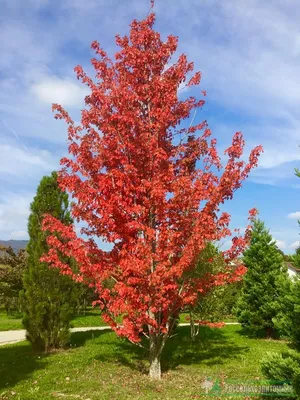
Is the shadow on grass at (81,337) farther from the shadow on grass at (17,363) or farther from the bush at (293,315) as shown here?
the bush at (293,315)

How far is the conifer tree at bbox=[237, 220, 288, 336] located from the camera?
779 inches

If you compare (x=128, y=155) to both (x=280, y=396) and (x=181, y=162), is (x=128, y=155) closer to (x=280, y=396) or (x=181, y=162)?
(x=181, y=162)

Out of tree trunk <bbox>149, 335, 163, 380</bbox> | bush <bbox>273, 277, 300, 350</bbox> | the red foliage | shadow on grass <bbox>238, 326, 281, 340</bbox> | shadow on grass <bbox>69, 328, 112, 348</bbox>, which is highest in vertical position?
the red foliage

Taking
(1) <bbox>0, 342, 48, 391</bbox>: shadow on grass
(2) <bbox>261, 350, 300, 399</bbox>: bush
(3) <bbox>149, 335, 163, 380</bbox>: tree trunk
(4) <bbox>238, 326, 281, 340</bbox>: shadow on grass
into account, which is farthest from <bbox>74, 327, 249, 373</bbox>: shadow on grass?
(2) <bbox>261, 350, 300, 399</bbox>: bush

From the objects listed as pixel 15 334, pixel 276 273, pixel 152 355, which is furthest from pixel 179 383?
pixel 15 334

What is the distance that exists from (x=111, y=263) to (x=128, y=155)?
3.15 metres

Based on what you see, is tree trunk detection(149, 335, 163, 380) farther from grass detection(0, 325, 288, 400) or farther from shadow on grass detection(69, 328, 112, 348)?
shadow on grass detection(69, 328, 112, 348)

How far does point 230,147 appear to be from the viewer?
34.2 ft

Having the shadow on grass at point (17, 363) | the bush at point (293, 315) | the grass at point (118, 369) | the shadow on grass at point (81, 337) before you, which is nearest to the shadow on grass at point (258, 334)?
the grass at point (118, 369)

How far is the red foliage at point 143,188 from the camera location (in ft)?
31.0

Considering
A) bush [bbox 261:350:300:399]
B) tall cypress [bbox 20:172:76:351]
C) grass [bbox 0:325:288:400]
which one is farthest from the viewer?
tall cypress [bbox 20:172:76:351]

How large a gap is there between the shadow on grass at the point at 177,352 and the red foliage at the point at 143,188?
285 cm

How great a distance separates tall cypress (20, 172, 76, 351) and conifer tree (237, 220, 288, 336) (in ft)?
33.1

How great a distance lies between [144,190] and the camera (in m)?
9.60
